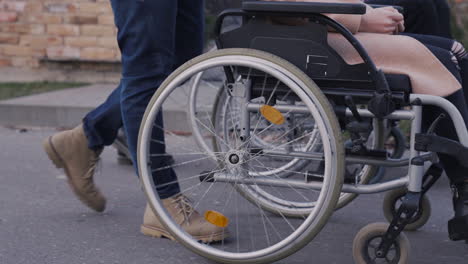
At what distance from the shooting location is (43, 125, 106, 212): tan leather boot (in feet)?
12.2

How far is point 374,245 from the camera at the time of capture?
292cm

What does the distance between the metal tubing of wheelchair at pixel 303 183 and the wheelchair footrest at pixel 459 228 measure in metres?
0.24

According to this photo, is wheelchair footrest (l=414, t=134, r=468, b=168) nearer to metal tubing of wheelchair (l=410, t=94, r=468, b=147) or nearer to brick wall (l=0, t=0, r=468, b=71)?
metal tubing of wheelchair (l=410, t=94, r=468, b=147)

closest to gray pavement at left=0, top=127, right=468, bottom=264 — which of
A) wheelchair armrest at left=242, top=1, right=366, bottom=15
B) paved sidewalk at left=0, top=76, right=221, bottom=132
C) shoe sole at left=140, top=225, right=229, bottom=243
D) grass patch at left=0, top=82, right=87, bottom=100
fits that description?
shoe sole at left=140, top=225, right=229, bottom=243

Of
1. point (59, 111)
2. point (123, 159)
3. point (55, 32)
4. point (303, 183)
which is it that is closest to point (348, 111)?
point (303, 183)

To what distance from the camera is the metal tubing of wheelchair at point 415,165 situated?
2.75 m

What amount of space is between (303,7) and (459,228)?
908mm

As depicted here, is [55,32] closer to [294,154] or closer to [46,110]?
[46,110]

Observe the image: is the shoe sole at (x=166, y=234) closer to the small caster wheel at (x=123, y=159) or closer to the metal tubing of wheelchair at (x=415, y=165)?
the metal tubing of wheelchair at (x=415, y=165)

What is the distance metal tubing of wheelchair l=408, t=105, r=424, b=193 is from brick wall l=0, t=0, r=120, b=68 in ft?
17.9

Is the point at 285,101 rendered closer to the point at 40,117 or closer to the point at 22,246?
the point at 22,246

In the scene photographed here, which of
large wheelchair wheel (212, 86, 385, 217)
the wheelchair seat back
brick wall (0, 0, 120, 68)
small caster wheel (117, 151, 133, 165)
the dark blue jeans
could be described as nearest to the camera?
the wheelchair seat back

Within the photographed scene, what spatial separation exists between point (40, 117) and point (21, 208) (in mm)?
2807

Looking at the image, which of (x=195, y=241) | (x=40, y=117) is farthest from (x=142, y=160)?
(x=40, y=117)
